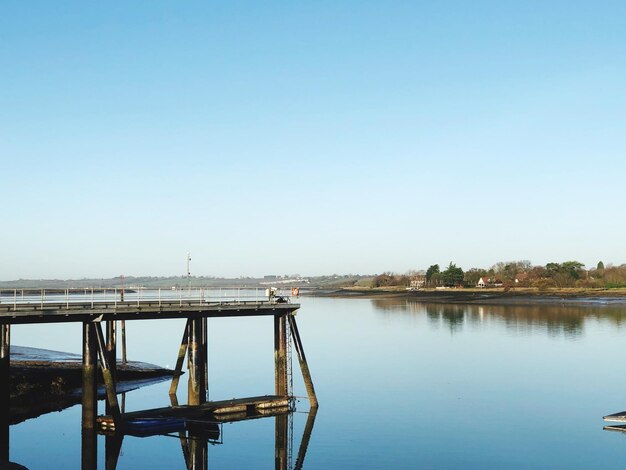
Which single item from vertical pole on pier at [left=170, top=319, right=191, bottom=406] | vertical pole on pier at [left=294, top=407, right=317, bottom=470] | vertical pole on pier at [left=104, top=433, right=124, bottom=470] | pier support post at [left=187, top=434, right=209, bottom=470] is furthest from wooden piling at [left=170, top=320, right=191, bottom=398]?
vertical pole on pier at [left=294, top=407, right=317, bottom=470]

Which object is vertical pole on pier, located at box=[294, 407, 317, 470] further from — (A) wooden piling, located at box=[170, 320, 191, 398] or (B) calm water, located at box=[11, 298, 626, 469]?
(A) wooden piling, located at box=[170, 320, 191, 398]

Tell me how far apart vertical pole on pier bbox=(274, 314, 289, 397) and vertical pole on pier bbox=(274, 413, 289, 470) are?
201 cm

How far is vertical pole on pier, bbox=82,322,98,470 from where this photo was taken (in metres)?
37.1

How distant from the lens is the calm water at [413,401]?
38656 millimetres

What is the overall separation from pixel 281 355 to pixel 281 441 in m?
6.63

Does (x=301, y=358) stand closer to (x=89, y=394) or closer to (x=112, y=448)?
(x=112, y=448)

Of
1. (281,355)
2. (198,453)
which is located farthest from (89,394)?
(281,355)

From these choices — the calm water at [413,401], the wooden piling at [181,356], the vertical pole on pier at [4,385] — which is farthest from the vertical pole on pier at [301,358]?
the vertical pole on pier at [4,385]

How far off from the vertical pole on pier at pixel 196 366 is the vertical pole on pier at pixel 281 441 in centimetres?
534

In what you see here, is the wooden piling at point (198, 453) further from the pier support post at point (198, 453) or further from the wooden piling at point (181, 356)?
the wooden piling at point (181, 356)

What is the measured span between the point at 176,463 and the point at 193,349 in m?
8.82

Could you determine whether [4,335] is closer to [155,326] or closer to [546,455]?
[546,455]

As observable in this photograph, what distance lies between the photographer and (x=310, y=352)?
84.8 m

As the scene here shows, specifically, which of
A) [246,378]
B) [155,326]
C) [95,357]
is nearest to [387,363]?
[246,378]
